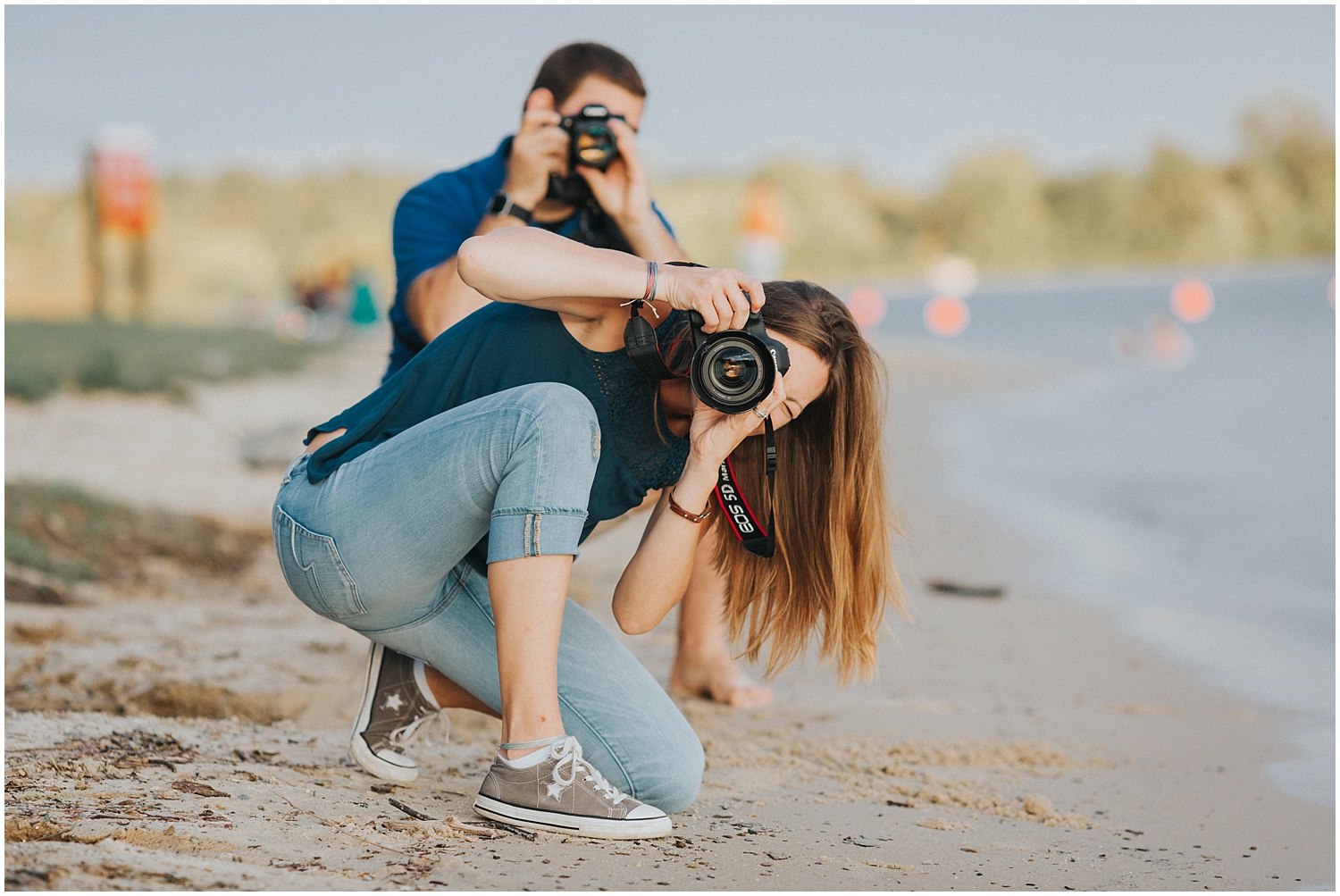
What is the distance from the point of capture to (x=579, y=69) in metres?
2.49

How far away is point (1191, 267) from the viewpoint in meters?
65.4

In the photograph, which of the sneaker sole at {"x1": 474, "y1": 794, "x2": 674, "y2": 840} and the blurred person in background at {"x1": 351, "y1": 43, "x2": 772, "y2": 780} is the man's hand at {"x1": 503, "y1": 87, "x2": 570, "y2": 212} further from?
the sneaker sole at {"x1": 474, "y1": 794, "x2": 674, "y2": 840}

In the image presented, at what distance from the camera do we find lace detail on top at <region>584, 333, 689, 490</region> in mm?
1805

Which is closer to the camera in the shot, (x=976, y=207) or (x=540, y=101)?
(x=540, y=101)

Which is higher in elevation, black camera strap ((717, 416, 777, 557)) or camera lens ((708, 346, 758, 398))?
camera lens ((708, 346, 758, 398))

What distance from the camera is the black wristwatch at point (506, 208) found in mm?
2418

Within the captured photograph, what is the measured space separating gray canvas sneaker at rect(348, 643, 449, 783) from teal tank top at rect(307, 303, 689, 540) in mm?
372

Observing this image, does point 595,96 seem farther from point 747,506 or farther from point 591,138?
point 747,506

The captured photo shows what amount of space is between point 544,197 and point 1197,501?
5.01 meters

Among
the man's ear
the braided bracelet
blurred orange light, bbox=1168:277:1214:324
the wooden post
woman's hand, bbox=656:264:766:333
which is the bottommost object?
the braided bracelet

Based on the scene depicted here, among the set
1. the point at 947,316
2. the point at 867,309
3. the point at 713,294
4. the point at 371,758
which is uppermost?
the point at 947,316

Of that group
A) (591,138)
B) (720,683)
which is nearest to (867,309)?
(720,683)

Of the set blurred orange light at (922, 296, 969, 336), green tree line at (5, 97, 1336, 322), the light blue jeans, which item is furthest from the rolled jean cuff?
green tree line at (5, 97, 1336, 322)

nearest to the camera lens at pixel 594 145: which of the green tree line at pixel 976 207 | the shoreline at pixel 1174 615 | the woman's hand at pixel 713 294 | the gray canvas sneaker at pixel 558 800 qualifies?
the woman's hand at pixel 713 294
